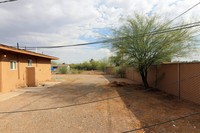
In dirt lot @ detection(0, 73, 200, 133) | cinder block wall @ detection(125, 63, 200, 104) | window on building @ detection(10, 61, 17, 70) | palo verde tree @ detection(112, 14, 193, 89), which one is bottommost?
dirt lot @ detection(0, 73, 200, 133)

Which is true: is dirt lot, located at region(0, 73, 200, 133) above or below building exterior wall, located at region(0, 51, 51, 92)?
below

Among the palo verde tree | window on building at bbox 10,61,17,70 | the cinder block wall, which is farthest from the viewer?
window on building at bbox 10,61,17,70

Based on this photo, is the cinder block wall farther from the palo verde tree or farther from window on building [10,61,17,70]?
window on building [10,61,17,70]

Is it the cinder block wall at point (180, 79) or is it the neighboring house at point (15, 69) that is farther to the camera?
the neighboring house at point (15, 69)

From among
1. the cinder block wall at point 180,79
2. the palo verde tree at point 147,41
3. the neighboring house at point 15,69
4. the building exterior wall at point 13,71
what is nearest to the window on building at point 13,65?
the neighboring house at point 15,69

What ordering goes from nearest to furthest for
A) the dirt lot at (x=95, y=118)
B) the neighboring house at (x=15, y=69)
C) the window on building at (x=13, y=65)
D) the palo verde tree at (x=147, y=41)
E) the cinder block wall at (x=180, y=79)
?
the dirt lot at (x=95, y=118) < the cinder block wall at (x=180, y=79) < the palo verde tree at (x=147, y=41) < the neighboring house at (x=15, y=69) < the window on building at (x=13, y=65)

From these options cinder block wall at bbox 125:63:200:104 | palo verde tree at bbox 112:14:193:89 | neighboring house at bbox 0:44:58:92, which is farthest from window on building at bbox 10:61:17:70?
cinder block wall at bbox 125:63:200:104

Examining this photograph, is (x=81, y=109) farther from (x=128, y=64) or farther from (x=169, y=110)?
(x=128, y=64)

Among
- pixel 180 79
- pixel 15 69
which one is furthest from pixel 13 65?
pixel 180 79

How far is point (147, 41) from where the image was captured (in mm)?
11945

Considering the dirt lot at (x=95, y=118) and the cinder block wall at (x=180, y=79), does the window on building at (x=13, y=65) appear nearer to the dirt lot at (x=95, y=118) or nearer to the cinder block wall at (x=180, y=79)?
the dirt lot at (x=95, y=118)

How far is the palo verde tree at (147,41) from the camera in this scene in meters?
11.2

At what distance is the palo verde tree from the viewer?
11.2 metres

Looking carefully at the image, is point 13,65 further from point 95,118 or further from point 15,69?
point 95,118
